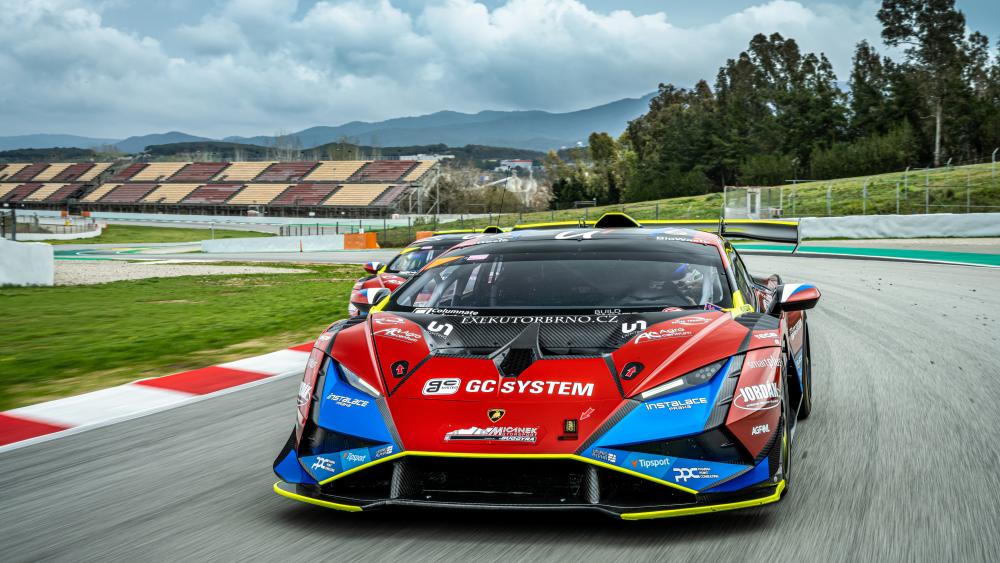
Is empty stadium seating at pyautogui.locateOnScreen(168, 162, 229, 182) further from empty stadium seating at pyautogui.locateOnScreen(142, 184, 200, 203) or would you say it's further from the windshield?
the windshield

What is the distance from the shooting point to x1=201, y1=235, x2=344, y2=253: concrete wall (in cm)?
5228

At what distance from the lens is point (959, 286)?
16172 mm

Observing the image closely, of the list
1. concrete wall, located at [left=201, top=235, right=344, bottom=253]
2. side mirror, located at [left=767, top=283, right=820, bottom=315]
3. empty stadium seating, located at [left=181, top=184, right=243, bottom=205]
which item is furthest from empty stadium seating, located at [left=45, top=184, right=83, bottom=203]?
side mirror, located at [left=767, top=283, right=820, bottom=315]

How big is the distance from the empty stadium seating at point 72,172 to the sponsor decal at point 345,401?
459ft

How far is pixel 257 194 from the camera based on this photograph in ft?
354

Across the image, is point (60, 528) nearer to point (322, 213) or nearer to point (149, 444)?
point (149, 444)

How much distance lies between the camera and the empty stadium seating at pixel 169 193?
11062 cm

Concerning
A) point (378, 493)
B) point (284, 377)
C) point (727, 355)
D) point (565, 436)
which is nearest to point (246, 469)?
point (378, 493)

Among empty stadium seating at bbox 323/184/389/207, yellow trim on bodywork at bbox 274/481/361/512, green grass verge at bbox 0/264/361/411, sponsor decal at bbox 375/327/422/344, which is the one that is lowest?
green grass verge at bbox 0/264/361/411

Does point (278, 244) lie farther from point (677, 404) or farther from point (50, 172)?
point (50, 172)

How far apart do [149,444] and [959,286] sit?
14.8 m

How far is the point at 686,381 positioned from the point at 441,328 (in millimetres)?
1148

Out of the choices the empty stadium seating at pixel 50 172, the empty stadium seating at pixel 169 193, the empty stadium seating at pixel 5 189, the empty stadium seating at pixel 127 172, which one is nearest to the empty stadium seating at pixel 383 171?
the empty stadium seating at pixel 169 193

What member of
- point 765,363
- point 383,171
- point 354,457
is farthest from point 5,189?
point 765,363
